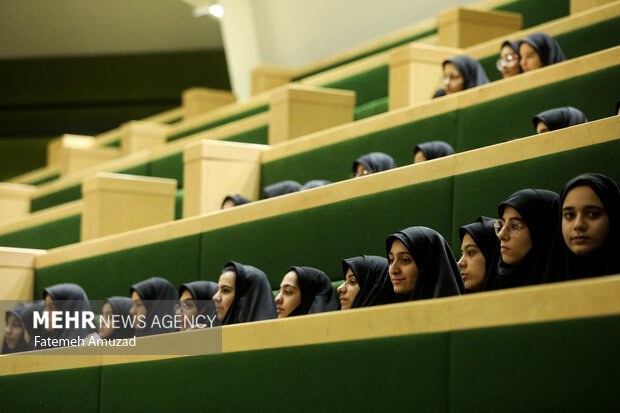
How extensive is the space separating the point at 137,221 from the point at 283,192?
0.72 meters

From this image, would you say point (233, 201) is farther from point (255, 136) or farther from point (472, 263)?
point (472, 263)

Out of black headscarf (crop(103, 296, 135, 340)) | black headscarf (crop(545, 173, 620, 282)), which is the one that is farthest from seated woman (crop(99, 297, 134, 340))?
black headscarf (crop(545, 173, 620, 282))

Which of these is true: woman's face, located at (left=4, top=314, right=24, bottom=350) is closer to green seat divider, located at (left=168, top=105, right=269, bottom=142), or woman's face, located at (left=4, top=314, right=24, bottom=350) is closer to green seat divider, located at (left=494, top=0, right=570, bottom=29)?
green seat divider, located at (left=168, top=105, right=269, bottom=142)

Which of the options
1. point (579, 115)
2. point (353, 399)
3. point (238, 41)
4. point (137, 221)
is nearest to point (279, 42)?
point (238, 41)

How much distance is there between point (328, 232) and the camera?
6.70ft

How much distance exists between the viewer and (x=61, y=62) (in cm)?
570

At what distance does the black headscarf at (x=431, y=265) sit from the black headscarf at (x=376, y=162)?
2.08ft

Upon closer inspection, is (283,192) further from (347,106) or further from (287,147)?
(347,106)

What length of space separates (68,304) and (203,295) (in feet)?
1.36

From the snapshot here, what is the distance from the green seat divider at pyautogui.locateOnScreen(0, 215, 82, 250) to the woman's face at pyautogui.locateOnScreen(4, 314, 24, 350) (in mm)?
859

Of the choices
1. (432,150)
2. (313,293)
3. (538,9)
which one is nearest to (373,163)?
(432,150)

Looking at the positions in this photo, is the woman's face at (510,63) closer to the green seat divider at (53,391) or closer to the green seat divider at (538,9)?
the green seat divider at (538,9)

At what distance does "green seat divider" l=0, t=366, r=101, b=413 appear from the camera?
1.66 meters

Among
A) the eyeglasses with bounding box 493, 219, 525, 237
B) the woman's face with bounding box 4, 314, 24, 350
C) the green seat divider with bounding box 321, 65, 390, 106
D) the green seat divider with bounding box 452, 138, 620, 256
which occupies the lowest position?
the woman's face with bounding box 4, 314, 24, 350
